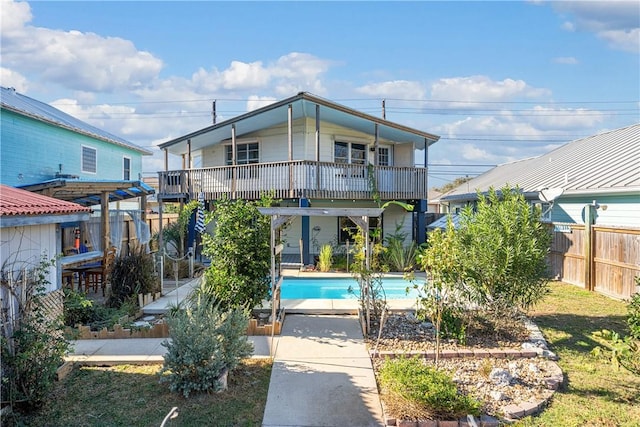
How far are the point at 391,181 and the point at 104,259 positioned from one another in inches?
431

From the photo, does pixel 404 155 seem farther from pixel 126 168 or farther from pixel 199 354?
pixel 199 354

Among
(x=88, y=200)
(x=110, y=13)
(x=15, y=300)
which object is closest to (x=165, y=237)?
(x=88, y=200)

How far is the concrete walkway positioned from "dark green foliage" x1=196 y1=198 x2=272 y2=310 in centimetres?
108

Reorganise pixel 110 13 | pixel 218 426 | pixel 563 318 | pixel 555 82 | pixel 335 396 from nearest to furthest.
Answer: pixel 218 426 < pixel 335 396 < pixel 563 318 < pixel 110 13 < pixel 555 82

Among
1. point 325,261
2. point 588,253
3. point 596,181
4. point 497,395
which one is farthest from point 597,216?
point 497,395

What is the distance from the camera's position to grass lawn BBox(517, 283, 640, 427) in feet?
16.3

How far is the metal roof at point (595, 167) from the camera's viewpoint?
12.7 metres

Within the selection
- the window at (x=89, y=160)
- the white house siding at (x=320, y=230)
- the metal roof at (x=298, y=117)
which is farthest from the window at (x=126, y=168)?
the white house siding at (x=320, y=230)

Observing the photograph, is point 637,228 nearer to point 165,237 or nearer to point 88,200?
point 165,237

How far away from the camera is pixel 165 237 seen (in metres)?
17.5

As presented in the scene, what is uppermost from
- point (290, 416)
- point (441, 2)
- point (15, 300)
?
point (441, 2)

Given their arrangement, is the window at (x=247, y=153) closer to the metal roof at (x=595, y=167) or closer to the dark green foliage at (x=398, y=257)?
the dark green foliage at (x=398, y=257)

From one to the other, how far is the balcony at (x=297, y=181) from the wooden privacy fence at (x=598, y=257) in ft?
19.1

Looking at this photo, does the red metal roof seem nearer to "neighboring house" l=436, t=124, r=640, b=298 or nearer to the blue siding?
the blue siding
